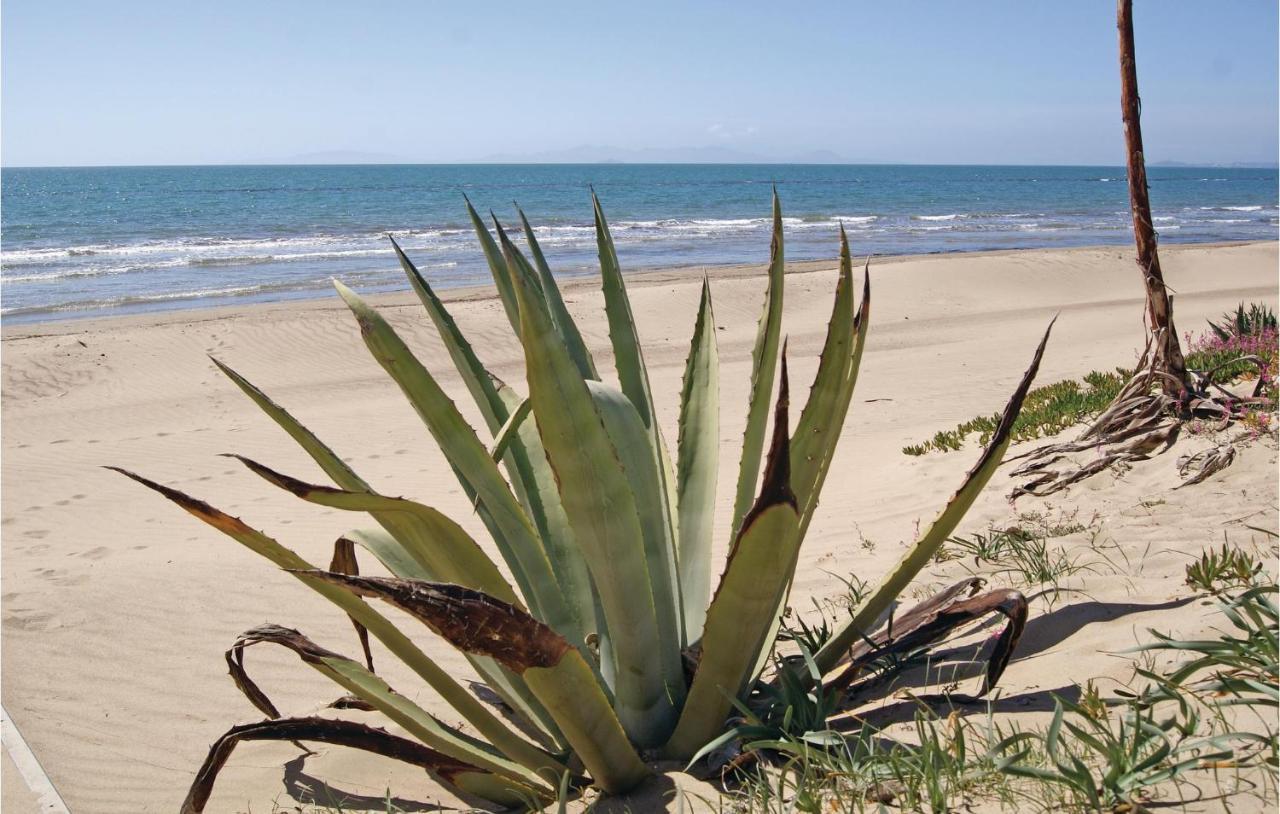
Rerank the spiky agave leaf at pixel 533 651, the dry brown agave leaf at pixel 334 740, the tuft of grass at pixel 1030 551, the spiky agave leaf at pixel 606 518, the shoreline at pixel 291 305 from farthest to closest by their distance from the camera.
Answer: the shoreline at pixel 291 305
the tuft of grass at pixel 1030 551
the dry brown agave leaf at pixel 334 740
the spiky agave leaf at pixel 606 518
the spiky agave leaf at pixel 533 651

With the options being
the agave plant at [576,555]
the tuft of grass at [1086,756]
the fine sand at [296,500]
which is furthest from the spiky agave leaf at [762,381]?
the fine sand at [296,500]

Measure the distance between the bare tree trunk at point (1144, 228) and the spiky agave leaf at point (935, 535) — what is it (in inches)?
104

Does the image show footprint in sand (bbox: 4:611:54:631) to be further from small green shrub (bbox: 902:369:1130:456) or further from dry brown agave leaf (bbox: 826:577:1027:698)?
small green shrub (bbox: 902:369:1130:456)

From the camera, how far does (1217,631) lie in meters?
2.31

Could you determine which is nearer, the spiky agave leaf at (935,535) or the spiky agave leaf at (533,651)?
the spiky agave leaf at (533,651)

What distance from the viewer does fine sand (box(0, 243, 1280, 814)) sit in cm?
298

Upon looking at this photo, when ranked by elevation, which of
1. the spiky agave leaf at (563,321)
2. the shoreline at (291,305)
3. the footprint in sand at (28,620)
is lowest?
the footprint in sand at (28,620)

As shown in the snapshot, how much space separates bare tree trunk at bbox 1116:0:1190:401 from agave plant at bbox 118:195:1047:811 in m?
2.69

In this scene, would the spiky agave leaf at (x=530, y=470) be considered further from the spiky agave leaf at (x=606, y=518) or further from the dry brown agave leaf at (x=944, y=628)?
the dry brown agave leaf at (x=944, y=628)

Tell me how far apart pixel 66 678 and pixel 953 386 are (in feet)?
25.8

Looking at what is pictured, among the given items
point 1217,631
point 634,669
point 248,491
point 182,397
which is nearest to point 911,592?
point 1217,631

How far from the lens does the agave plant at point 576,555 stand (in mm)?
1779

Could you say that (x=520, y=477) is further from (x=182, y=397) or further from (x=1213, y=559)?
(x=182, y=397)

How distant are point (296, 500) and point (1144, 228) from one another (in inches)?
208
